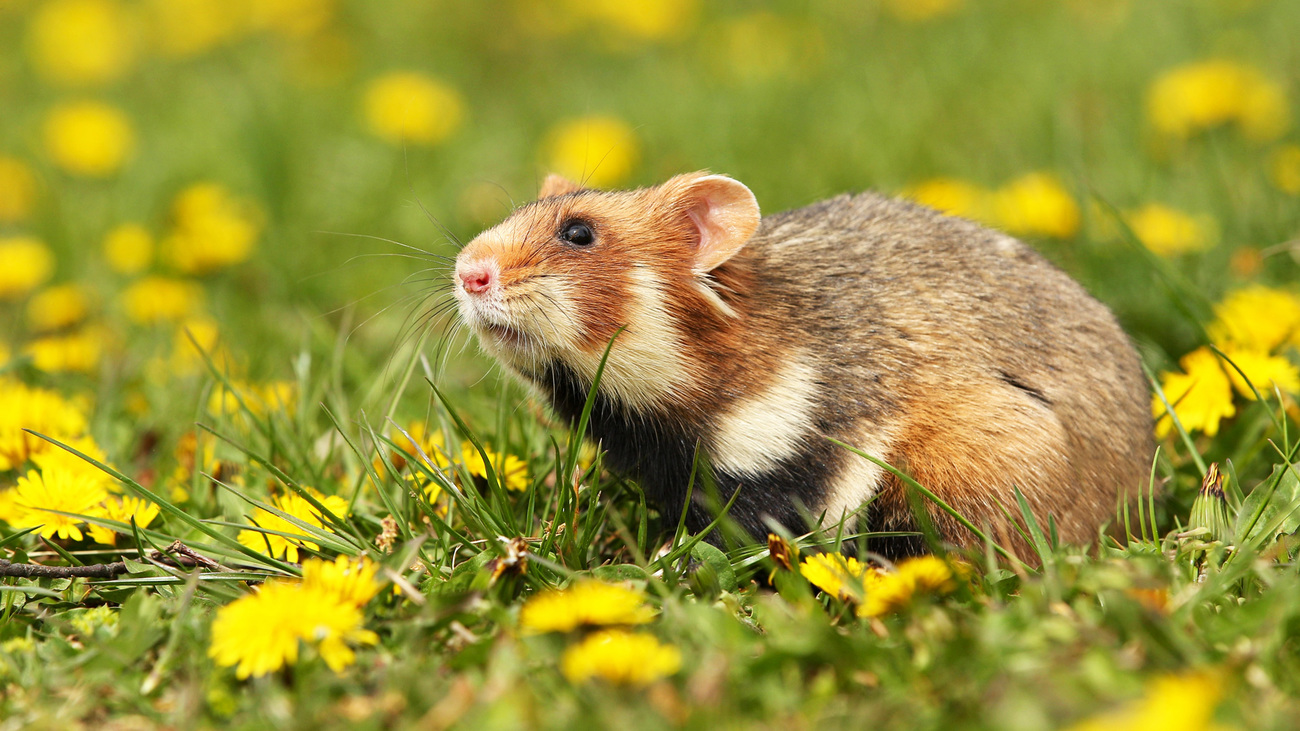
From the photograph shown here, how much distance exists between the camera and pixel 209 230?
19.1 ft

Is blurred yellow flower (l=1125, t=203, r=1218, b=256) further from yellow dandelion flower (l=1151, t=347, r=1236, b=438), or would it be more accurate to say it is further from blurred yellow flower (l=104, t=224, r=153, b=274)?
blurred yellow flower (l=104, t=224, r=153, b=274)

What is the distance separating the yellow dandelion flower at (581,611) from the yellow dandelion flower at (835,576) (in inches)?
18.4

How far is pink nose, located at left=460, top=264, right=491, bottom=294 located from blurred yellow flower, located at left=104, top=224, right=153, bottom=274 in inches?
140

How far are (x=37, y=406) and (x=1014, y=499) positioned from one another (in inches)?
128

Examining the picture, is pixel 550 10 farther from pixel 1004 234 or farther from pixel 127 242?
pixel 1004 234

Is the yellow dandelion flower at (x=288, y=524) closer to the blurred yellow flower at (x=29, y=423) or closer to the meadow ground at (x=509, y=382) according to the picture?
the meadow ground at (x=509, y=382)

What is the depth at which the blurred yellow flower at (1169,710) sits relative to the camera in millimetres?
1758

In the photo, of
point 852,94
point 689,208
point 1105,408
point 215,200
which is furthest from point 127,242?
point 1105,408

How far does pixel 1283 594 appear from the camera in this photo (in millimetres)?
2420

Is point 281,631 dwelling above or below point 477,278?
below

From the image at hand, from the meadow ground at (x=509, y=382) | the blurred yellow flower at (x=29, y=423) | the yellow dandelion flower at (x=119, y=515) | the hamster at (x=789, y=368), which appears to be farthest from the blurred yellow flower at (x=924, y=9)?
the yellow dandelion flower at (x=119, y=515)

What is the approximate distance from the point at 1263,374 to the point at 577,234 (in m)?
2.35

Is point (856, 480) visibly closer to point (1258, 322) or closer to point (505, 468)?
point (505, 468)

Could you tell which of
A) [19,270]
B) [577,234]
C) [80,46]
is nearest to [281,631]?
[577,234]
